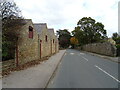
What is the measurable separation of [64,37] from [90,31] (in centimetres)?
5245

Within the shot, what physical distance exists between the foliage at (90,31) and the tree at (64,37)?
45.7 m

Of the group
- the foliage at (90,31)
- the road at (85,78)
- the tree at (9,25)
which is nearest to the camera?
the road at (85,78)

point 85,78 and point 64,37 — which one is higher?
point 64,37

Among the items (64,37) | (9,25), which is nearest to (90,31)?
(64,37)

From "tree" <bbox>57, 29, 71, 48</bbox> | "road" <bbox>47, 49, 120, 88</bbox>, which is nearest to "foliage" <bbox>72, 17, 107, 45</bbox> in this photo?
"tree" <bbox>57, 29, 71, 48</bbox>

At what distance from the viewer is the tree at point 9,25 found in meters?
12.2

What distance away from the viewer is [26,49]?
18172 millimetres

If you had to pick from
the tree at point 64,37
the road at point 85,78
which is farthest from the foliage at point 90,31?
the road at point 85,78

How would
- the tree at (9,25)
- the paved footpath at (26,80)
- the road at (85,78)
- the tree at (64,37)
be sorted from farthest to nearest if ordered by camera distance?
the tree at (64,37)
the tree at (9,25)
the road at (85,78)
the paved footpath at (26,80)

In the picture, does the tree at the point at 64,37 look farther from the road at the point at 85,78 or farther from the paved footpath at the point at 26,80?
the paved footpath at the point at 26,80

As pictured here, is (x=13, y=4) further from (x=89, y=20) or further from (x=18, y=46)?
(x=89, y=20)

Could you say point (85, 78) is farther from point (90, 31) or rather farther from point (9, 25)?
point (90, 31)

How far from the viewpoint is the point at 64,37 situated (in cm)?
13188

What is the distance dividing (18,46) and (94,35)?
66.9 metres
